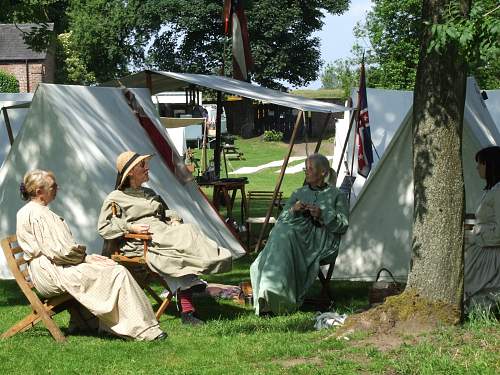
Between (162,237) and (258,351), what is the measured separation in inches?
55.6

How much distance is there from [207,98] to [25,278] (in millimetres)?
42685

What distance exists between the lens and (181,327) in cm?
645

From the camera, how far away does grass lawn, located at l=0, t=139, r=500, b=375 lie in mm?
4969

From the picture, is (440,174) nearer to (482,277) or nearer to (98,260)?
(482,277)

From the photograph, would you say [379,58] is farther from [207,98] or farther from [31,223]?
[31,223]

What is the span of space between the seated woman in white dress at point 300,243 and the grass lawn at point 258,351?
9.3 inches

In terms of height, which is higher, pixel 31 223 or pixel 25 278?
pixel 31 223

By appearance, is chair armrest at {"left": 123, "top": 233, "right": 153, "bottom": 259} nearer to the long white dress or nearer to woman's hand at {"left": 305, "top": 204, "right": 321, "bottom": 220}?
woman's hand at {"left": 305, "top": 204, "right": 321, "bottom": 220}

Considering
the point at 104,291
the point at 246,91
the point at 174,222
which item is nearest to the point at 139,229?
the point at 174,222

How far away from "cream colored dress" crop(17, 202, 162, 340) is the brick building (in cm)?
4568

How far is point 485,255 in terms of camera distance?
22.2 ft

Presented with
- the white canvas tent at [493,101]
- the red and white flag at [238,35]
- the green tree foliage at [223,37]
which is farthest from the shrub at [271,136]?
the red and white flag at [238,35]

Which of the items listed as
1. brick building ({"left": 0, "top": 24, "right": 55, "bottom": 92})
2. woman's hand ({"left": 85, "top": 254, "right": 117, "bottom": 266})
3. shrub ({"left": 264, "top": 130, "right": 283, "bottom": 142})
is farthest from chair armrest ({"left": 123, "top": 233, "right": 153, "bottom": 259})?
brick building ({"left": 0, "top": 24, "right": 55, "bottom": 92})

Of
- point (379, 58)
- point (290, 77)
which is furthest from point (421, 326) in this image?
point (290, 77)
